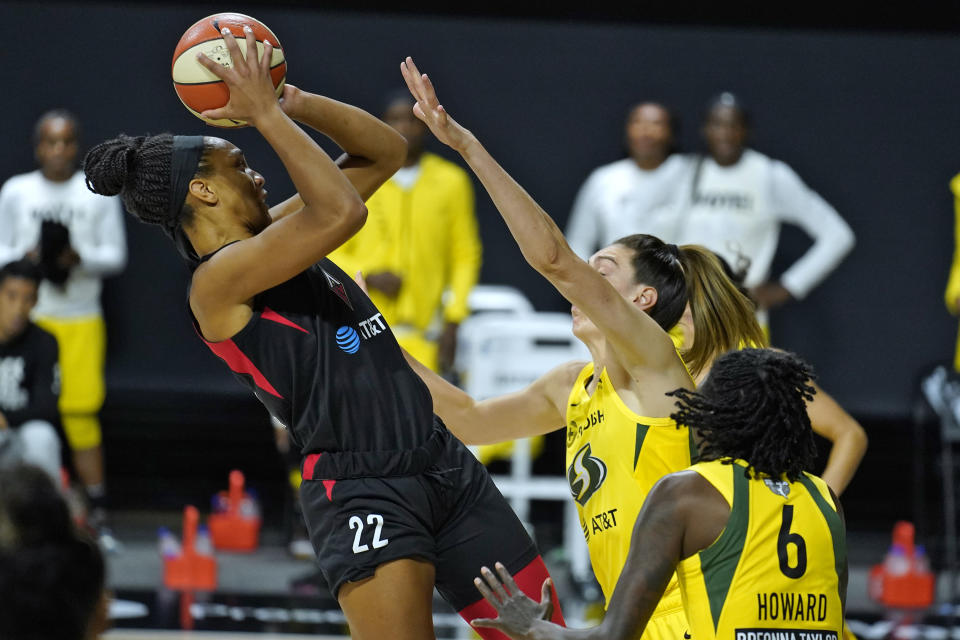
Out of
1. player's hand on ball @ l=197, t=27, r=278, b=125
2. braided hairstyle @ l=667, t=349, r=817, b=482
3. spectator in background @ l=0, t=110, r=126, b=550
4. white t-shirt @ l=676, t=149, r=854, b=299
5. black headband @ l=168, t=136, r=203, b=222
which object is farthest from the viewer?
spectator in background @ l=0, t=110, r=126, b=550

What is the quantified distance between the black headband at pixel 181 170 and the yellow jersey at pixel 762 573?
1.23m

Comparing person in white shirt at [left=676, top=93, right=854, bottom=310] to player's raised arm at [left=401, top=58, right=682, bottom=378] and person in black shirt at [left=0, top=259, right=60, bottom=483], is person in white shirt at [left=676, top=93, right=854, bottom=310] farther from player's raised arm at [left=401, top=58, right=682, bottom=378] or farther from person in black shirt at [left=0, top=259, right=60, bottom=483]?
player's raised arm at [left=401, top=58, right=682, bottom=378]

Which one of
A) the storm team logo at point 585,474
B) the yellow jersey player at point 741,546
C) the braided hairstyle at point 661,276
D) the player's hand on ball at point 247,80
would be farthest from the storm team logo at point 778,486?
the player's hand on ball at point 247,80

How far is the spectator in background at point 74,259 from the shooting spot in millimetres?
7172

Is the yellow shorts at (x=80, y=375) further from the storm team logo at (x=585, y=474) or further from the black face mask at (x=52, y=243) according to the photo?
the storm team logo at (x=585, y=474)

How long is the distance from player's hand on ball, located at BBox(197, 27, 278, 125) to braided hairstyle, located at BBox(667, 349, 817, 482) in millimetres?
1032

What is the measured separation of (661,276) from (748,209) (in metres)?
3.37

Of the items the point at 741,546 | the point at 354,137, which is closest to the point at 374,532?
the point at 741,546

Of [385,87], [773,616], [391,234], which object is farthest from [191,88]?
[385,87]

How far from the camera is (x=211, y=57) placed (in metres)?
3.09

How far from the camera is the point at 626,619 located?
2.64 meters

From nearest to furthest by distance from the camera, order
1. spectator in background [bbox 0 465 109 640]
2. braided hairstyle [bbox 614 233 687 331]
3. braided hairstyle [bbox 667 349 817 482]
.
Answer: spectator in background [bbox 0 465 109 640] → braided hairstyle [bbox 667 349 817 482] → braided hairstyle [bbox 614 233 687 331]

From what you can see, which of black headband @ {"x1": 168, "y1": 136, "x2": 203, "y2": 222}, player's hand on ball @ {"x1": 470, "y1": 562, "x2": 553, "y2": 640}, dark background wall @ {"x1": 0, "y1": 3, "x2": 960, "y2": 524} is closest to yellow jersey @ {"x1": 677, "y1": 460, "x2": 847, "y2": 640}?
player's hand on ball @ {"x1": 470, "y1": 562, "x2": 553, "y2": 640}

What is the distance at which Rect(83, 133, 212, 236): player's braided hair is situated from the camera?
309cm
